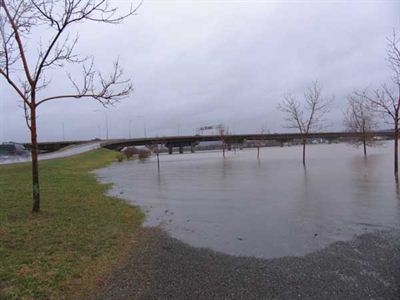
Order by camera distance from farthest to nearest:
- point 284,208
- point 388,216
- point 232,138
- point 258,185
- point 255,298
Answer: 1. point 232,138
2. point 258,185
3. point 284,208
4. point 388,216
5. point 255,298

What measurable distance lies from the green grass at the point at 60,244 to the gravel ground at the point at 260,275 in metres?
0.47

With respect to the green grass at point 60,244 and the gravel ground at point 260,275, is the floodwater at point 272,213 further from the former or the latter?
the green grass at point 60,244

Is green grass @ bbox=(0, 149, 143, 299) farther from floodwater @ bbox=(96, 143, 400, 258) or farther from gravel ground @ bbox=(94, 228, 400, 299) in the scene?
floodwater @ bbox=(96, 143, 400, 258)

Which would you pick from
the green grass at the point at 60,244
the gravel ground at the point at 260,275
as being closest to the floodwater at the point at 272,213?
A: the gravel ground at the point at 260,275

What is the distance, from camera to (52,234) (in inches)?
306

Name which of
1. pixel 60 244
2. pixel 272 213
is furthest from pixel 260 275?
pixel 272 213

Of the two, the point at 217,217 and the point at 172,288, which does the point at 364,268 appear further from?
the point at 217,217

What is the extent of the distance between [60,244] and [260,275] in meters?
3.77

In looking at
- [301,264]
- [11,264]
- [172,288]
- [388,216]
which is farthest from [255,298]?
[388,216]

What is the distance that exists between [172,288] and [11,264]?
2.60 metres

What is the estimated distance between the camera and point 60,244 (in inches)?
279

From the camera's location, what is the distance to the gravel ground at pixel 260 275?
4.95m

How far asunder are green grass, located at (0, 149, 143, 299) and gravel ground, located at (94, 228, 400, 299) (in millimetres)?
471

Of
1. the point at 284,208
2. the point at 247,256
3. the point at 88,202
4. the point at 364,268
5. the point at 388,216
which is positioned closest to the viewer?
the point at 364,268
